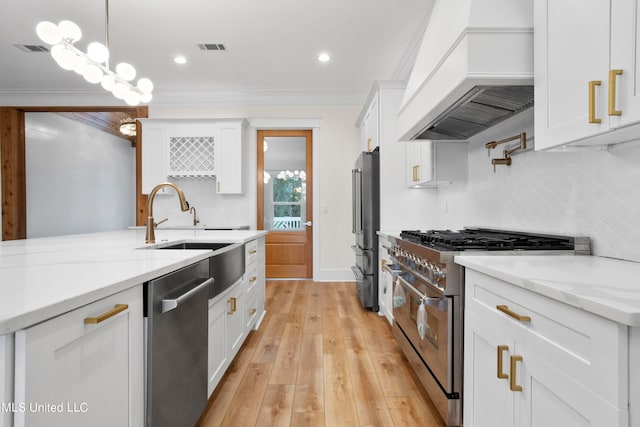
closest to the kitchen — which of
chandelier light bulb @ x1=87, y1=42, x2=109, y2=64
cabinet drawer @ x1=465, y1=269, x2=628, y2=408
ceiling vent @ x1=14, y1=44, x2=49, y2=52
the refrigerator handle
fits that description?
the refrigerator handle

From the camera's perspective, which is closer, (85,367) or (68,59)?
(85,367)

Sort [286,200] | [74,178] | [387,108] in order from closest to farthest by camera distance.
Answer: [387,108]
[286,200]
[74,178]

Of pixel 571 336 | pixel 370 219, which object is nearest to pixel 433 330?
pixel 571 336

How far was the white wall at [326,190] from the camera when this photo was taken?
5.09 m

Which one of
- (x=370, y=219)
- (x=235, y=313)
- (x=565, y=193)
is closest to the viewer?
(x=565, y=193)

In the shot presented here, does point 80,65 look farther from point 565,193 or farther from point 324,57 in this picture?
point 565,193

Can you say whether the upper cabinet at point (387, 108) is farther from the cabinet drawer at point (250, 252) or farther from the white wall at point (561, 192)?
the cabinet drawer at point (250, 252)

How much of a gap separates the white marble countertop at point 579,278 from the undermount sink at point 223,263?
4.00ft

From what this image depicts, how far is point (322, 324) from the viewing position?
3154 millimetres

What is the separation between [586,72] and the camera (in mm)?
1098

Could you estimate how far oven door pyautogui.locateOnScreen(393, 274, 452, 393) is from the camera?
1.52 meters

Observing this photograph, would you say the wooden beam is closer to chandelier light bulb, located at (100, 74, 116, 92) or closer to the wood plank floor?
chandelier light bulb, located at (100, 74, 116, 92)

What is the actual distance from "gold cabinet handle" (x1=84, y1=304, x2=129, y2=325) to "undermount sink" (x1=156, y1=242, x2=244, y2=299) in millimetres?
734

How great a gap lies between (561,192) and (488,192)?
2.31 ft
